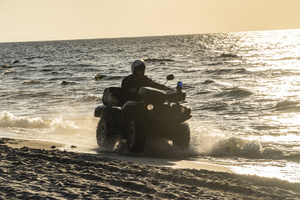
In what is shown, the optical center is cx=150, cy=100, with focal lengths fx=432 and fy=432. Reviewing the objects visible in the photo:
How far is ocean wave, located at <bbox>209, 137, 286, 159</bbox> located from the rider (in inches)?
69.6

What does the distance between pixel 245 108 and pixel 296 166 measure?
894 cm

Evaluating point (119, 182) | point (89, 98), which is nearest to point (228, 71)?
point (89, 98)

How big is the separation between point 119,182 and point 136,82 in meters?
3.49

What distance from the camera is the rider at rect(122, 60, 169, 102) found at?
8719 mm

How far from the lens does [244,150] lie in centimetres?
897

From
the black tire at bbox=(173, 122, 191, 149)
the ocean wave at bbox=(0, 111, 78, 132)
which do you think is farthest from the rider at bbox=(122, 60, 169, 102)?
the ocean wave at bbox=(0, 111, 78, 132)

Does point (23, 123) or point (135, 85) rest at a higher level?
point (135, 85)

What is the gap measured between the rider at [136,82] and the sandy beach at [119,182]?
204 centimetres

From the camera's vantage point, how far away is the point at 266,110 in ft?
51.4

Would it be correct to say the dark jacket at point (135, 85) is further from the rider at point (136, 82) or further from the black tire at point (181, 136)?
the black tire at point (181, 136)

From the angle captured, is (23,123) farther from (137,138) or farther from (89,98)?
(89,98)

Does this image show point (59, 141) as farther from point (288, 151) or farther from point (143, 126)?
point (288, 151)

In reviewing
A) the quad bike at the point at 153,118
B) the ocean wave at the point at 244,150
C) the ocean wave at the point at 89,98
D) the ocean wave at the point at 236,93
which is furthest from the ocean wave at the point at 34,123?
the ocean wave at the point at 236,93

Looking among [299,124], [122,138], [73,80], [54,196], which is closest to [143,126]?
[122,138]
